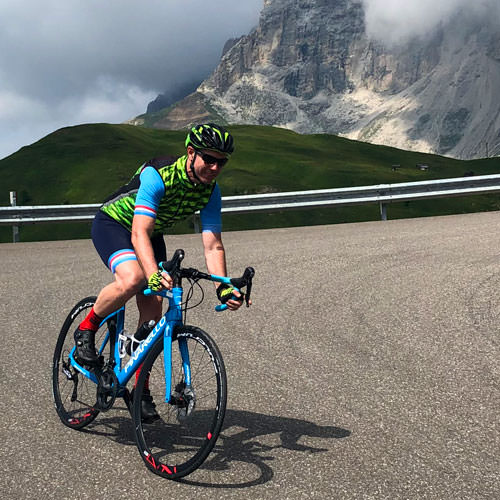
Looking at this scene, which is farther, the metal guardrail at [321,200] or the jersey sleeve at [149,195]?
the metal guardrail at [321,200]

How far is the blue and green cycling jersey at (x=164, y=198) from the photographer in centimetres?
443

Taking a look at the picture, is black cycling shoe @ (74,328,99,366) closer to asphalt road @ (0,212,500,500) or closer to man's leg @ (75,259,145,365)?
man's leg @ (75,259,145,365)

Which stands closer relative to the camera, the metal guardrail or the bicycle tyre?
the bicycle tyre

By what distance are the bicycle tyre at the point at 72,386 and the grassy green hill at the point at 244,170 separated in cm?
9729

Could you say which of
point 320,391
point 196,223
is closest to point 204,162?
point 320,391

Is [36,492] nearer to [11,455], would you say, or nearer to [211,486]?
[11,455]

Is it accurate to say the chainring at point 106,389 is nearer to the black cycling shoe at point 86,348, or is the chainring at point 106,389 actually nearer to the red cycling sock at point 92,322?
the black cycling shoe at point 86,348

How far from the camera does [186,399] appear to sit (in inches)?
160

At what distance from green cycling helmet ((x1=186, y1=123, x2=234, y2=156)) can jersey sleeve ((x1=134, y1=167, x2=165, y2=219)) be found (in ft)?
1.08

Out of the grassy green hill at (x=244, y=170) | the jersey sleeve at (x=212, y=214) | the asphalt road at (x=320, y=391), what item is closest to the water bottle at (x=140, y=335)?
the asphalt road at (x=320, y=391)

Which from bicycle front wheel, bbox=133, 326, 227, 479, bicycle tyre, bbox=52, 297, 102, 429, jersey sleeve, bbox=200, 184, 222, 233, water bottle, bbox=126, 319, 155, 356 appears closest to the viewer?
bicycle front wheel, bbox=133, 326, 227, 479

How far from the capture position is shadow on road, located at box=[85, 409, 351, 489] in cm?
403

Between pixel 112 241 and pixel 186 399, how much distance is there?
1.31 metres

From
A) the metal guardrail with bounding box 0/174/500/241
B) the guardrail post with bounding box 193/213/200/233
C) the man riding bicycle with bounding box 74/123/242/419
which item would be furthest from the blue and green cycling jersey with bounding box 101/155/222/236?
the metal guardrail with bounding box 0/174/500/241
